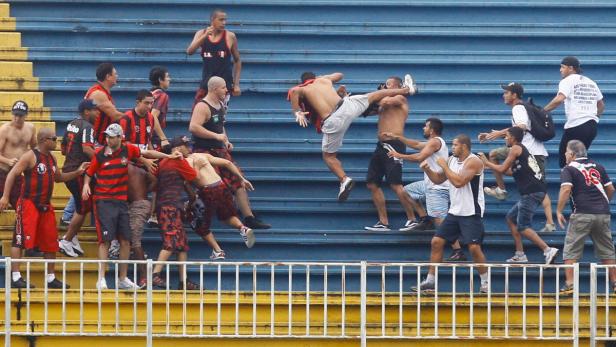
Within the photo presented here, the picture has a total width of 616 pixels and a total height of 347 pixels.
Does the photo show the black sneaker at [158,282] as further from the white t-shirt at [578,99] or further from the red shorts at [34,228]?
the white t-shirt at [578,99]

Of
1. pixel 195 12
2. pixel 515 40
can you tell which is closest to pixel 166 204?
pixel 195 12

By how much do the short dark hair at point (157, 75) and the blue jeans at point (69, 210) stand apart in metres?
1.33

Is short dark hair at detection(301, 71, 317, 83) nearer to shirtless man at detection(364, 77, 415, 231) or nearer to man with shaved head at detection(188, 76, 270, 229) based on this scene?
shirtless man at detection(364, 77, 415, 231)

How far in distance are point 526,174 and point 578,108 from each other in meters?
1.09

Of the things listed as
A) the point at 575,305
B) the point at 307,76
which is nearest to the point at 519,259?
the point at 575,305

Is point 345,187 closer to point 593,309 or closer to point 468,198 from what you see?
point 468,198

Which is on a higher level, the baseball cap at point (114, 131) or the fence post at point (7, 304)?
the baseball cap at point (114, 131)

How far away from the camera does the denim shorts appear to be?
41.2ft

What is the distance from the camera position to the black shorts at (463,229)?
39.9 feet

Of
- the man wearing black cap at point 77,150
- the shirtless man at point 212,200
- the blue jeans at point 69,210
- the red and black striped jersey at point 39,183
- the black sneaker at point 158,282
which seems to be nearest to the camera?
the black sneaker at point 158,282

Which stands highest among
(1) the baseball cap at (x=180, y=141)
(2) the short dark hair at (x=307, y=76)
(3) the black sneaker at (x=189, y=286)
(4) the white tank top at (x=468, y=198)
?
(2) the short dark hair at (x=307, y=76)

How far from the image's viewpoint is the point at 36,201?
12.2 m

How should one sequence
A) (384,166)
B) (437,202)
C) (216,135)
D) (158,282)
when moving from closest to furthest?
(158,282) → (437,202) → (216,135) → (384,166)

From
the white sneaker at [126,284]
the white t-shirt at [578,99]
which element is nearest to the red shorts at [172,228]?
the white sneaker at [126,284]
